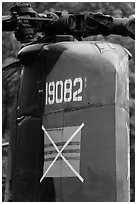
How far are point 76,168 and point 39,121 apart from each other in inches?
23.2

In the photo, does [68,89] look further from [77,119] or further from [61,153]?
[61,153]

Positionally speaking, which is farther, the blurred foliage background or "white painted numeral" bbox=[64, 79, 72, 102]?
the blurred foliage background

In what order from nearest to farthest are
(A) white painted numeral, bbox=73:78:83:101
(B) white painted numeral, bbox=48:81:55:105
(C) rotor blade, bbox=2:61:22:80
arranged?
(A) white painted numeral, bbox=73:78:83:101 → (B) white painted numeral, bbox=48:81:55:105 → (C) rotor blade, bbox=2:61:22:80

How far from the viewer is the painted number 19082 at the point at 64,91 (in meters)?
4.82

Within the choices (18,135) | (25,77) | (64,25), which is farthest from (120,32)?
(18,135)

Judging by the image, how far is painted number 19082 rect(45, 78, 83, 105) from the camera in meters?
4.82

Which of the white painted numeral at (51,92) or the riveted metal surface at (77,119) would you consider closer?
the riveted metal surface at (77,119)

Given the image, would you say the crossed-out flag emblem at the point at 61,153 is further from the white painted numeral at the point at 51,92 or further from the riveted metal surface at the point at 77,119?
the white painted numeral at the point at 51,92

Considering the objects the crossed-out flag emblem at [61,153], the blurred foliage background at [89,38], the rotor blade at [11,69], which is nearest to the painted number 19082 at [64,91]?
the crossed-out flag emblem at [61,153]

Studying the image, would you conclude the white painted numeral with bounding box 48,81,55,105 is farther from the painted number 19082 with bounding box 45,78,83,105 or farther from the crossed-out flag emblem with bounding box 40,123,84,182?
the crossed-out flag emblem with bounding box 40,123,84,182

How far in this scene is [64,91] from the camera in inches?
192

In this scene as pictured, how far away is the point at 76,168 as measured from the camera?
471 centimetres

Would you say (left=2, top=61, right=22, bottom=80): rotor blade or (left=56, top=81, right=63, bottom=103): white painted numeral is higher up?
(left=2, top=61, right=22, bottom=80): rotor blade

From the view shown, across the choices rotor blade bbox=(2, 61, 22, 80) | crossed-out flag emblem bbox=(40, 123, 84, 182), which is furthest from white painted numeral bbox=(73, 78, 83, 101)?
rotor blade bbox=(2, 61, 22, 80)
